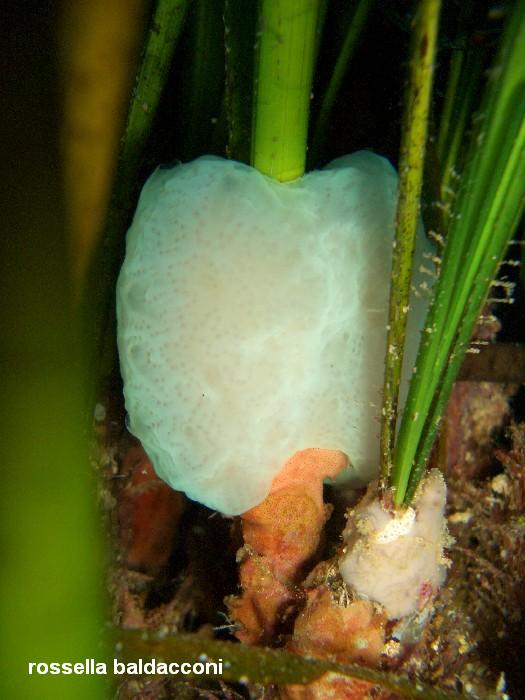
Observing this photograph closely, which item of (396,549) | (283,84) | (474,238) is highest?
(283,84)

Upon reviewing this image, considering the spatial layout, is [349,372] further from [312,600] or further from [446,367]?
[312,600]

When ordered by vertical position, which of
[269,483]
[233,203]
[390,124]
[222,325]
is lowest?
[269,483]

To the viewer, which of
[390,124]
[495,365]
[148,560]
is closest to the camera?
[495,365]

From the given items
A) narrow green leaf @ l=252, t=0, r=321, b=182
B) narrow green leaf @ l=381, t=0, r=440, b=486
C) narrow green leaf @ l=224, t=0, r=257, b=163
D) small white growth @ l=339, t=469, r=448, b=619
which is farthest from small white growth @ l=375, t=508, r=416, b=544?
narrow green leaf @ l=224, t=0, r=257, b=163

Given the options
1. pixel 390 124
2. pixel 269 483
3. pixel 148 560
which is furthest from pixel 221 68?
pixel 148 560

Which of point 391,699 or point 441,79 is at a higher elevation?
point 441,79

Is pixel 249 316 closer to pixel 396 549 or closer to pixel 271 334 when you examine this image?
pixel 271 334

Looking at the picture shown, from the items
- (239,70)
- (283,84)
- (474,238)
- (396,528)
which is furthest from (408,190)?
(396,528)
